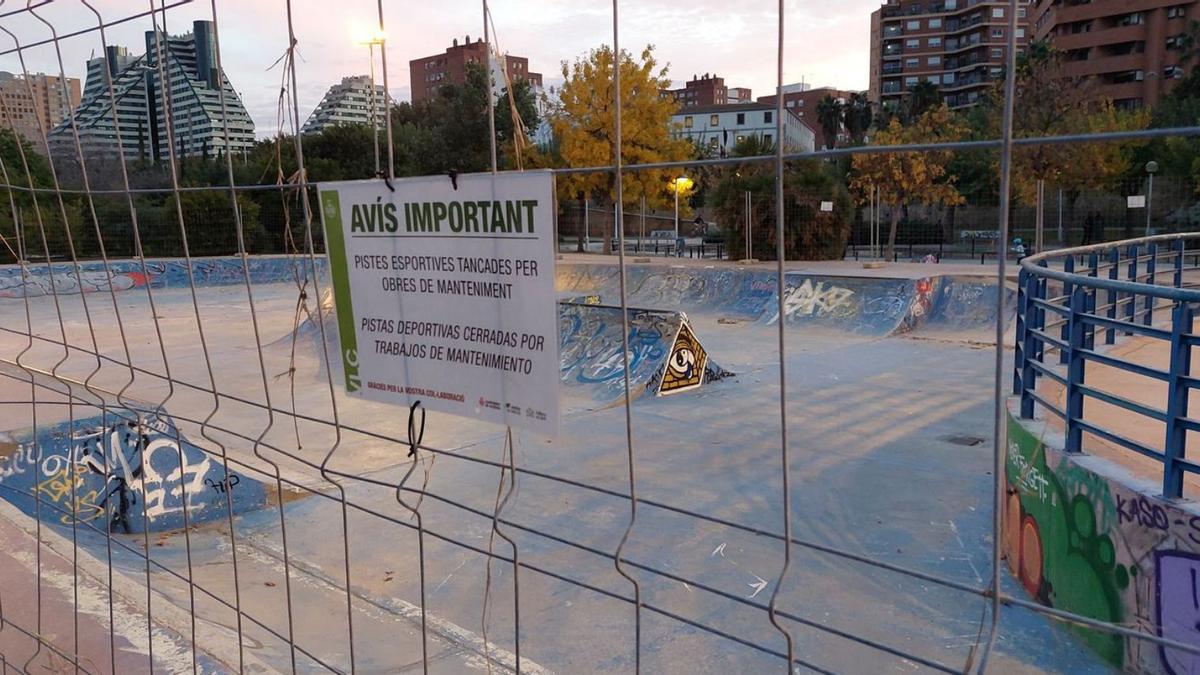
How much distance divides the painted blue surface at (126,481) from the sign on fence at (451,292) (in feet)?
15.4

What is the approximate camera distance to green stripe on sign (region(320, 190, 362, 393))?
220 cm

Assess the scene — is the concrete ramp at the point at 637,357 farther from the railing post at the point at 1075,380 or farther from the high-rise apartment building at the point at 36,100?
the high-rise apartment building at the point at 36,100

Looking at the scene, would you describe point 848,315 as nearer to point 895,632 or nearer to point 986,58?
point 895,632

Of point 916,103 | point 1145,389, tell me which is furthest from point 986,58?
point 1145,389

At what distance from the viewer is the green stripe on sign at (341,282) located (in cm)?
220

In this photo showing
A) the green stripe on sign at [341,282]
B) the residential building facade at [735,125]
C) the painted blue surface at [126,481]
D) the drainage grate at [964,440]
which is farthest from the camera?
the drainage grate at [964,440]

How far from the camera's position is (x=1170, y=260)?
22.3 metres

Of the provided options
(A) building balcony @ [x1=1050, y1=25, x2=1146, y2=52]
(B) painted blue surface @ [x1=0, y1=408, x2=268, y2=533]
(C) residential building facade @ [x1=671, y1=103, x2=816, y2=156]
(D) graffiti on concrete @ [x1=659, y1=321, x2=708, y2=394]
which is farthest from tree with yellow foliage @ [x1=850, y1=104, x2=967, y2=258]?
(A) building balcony @ [x1=1050, y1=25, x2=1146, y2=52]

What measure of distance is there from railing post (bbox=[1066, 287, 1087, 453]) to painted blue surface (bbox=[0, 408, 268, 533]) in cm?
543

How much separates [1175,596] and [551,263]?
3.15 meters

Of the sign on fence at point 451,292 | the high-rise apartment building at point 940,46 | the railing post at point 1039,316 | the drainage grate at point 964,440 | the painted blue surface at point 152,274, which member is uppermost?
the high-rise apartment building at point 940,46

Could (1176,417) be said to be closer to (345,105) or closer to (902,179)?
(345,105)

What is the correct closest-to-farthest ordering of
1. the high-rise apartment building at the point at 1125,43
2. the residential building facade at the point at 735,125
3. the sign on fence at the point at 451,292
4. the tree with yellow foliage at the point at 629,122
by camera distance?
the sign on fence at the point at 451,292
the residential building facade at the point at 735,125
the tree with yellow foliage at the point at 629,122
the high-rise apartment building at the point at 1125,43

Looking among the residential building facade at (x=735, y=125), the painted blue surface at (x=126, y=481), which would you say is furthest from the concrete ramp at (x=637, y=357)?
the painted blue surface at (x=126, y=481)
